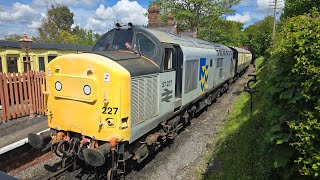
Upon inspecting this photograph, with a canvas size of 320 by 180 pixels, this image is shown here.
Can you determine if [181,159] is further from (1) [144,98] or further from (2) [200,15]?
(2) [200,15]

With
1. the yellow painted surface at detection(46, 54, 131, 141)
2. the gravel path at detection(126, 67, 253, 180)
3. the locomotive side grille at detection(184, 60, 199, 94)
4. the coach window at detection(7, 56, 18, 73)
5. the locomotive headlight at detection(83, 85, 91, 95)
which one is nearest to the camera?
the yellow painted surface at detection(46, 54, 131, 141)

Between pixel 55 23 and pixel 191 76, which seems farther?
pixel 55 23

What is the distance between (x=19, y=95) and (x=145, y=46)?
6514mm

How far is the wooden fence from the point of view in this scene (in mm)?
8961

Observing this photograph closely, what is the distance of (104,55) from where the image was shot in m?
5.35

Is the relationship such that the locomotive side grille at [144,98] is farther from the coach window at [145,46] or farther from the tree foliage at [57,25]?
the tree foliage at [57,25]

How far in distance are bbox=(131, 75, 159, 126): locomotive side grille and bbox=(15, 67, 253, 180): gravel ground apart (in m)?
1.51

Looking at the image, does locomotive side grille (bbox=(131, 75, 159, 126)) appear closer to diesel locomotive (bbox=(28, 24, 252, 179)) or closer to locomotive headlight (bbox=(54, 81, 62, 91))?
diesel locomotive (bbox=(28, 24, 252, 179))

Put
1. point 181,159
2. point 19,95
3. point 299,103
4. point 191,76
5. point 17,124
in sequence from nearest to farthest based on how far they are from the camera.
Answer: point 299,103
point 181,159
point 191,76
point 17,124
point 19,95

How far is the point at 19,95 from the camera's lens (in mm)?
9945

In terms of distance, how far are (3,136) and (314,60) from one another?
8.25 metres

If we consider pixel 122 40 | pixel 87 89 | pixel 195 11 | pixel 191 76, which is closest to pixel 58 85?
pixel 87 89

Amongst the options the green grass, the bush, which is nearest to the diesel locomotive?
the green grass

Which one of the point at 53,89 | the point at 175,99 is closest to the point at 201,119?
the point at 175,99
